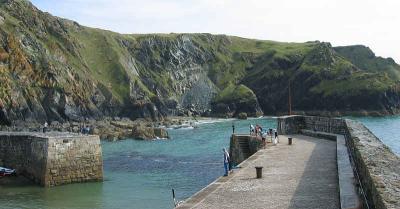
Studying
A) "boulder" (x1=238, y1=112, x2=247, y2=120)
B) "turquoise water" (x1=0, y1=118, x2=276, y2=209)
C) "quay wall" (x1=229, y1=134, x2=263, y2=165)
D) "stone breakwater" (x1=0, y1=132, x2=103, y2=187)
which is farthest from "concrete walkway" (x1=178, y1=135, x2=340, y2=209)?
"boulder" (x1=238, y1=112, x2=247, y2=120)

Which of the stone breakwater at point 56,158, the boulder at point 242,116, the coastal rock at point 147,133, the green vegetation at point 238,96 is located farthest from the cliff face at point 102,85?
the stone breakwater at point 56,158

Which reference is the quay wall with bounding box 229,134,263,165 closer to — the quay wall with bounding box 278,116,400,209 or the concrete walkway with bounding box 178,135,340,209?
the concrete walkway with bounding box 178,135,340,209

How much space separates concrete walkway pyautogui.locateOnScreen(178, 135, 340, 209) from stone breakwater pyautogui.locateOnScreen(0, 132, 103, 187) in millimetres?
16829

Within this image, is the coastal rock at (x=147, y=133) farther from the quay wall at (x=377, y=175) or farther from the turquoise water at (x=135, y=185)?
the quay wall at (x=377, y=175)

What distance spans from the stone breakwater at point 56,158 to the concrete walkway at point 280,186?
55.2ft

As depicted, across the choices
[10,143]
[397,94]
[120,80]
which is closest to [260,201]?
[10,143]

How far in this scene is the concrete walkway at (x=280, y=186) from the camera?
17.5m

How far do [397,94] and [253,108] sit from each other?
5058cm

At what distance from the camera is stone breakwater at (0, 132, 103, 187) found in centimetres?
3903

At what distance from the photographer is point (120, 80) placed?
17250cm

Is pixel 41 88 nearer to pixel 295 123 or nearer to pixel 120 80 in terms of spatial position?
pixel 120 80

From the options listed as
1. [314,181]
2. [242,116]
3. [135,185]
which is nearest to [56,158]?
[135,185]

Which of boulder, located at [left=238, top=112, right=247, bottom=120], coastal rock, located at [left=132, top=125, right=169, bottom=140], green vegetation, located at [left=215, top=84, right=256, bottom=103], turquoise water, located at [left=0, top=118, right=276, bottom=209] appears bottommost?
turquoise water, located at [left=0, top=118, right=276, bottom=209]

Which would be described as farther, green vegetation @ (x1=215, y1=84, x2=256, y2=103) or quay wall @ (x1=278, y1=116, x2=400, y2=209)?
green vegetation @ (x1=215, y1=84, x2=256, y2=103)
